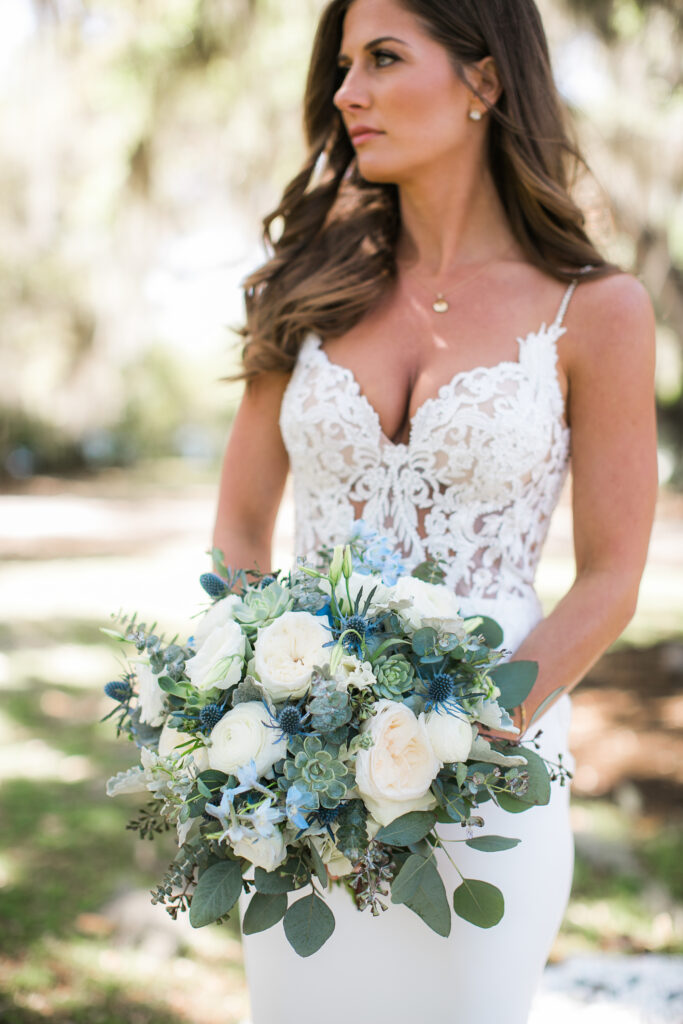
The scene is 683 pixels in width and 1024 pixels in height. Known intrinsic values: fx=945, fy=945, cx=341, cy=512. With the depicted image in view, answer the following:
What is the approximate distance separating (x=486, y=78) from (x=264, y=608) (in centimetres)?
151

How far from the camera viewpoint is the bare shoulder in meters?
2.16

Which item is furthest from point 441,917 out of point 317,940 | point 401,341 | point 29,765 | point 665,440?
point 665,440

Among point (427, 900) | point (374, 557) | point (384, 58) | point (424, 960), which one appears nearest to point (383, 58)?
point (384, 58)

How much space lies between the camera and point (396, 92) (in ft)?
7.12

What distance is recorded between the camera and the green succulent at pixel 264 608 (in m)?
1.55

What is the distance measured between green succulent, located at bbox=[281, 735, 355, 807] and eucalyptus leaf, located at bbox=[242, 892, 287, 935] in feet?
0.78

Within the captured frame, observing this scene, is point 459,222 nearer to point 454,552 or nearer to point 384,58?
point 384,58

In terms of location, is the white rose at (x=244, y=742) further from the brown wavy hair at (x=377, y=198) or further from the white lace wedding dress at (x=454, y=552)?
the brown wavy hair at (x=377, y=198)

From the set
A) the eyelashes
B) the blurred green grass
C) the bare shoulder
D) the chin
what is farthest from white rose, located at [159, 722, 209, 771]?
the blurred green grass

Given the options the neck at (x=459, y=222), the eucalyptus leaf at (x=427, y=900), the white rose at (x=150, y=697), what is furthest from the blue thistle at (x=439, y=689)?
the neck at (x=459, y=222)

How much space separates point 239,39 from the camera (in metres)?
4.74

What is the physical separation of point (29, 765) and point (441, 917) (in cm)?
485

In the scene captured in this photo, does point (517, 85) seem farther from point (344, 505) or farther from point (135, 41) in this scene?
point (135, 41)

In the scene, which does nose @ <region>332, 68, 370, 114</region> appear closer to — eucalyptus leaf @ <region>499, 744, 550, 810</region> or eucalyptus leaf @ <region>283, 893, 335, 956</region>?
eucalyptus leaf @ <region>499, 744, 550, 810</region>
